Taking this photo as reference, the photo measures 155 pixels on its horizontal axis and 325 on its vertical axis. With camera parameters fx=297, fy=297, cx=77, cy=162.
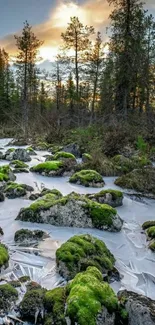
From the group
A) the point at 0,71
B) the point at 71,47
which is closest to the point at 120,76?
the point at 71,47

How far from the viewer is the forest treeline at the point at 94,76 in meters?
19.2

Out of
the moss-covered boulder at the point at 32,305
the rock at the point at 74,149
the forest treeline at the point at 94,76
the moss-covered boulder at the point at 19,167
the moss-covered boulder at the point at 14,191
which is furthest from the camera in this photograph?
the forest treeline at the point at 94,76

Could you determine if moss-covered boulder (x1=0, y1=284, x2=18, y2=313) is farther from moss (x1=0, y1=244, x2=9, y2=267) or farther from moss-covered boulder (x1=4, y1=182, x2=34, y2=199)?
moss-covered boulder (x1=4, y1=182, x2=34, y2=199)

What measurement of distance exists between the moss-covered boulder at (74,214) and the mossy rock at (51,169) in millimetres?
3952

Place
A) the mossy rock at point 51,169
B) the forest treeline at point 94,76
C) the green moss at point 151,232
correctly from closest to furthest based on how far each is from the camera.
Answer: the green moss at point 151,232
the mossy rock at point 51,169
the forest treeline at point 94,76

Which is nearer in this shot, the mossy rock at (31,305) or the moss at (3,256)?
the mossy rock at (31,305)

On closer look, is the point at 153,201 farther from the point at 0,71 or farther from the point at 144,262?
the point at 0,71

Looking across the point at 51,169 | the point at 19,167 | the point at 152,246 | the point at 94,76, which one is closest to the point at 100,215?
the point at 152,246

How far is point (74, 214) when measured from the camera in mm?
5871

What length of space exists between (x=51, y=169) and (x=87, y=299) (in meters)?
7.24

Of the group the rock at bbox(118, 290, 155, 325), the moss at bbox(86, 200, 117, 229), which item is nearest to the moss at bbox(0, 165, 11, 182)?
the moss at bbox(86, 200, 117, 229)

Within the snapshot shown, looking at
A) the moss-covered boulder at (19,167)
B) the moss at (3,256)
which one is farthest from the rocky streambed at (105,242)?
the moss-covered boulder at (19,167)

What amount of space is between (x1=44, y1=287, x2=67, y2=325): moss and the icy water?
1.34 feet

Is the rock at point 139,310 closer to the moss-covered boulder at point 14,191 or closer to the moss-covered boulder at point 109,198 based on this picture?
the moss-covered boulder at point 109,198
